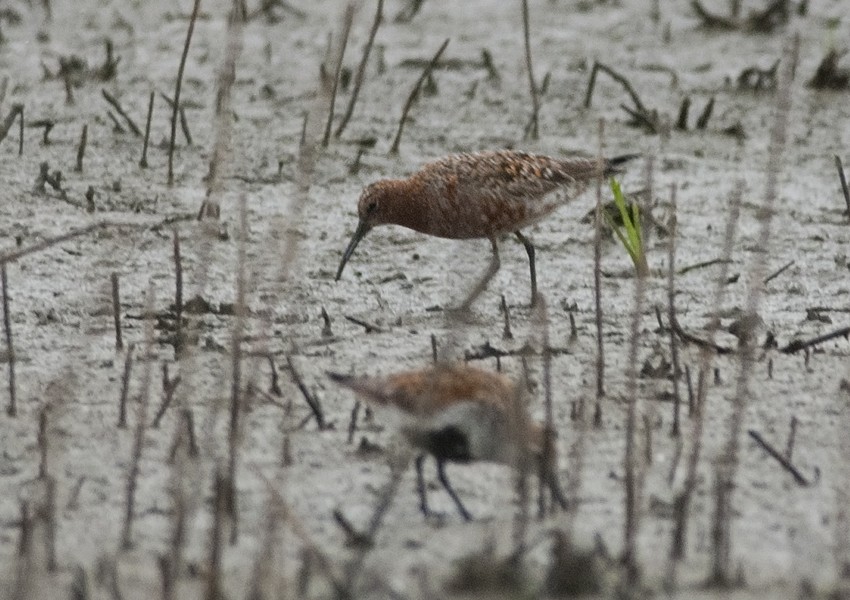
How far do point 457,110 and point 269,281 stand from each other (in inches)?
99.6

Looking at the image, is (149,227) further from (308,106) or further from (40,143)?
(308,106)

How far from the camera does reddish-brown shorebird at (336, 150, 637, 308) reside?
21.5 feet

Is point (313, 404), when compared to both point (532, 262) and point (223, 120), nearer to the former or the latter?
point (223, 120)

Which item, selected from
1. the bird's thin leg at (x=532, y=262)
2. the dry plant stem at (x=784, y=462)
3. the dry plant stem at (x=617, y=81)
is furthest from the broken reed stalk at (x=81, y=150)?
the dry plant stem at (x=784, y=462)

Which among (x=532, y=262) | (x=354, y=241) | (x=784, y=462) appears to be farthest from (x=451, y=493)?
(x=354, y=241)

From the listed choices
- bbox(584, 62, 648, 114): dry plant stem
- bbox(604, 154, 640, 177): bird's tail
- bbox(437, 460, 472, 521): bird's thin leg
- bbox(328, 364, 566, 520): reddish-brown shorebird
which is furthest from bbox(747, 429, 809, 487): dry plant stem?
bbox(584, 62, 648, 114): dry plant stem

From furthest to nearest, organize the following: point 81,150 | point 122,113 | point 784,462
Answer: point 122,113 → point 81,150 → point 784,462

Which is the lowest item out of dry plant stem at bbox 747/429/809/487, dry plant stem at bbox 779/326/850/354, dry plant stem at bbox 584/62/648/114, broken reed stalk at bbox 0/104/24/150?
dry plant stem at bbox 747/429/809/487

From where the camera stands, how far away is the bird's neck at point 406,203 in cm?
655

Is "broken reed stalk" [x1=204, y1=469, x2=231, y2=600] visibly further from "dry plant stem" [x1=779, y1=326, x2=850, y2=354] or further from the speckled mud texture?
"dry plant stem" [x1=779, y1=326, x2=850, y2=354]

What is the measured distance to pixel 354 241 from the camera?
655 cm

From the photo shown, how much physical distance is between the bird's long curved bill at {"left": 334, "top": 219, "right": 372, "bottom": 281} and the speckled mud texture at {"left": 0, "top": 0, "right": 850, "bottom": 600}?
0.30 ft

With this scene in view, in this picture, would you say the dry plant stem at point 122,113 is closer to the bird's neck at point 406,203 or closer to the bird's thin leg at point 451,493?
the bird's neck at point 406,203

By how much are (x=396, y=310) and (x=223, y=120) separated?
1469mm
